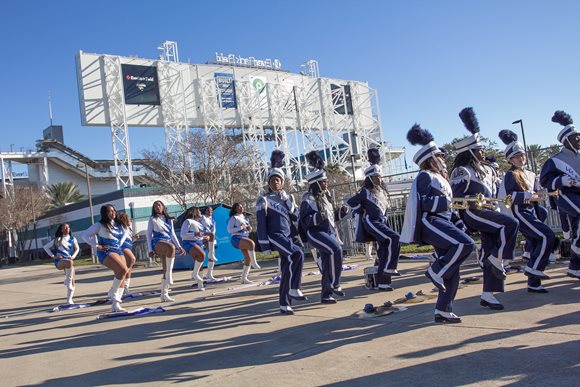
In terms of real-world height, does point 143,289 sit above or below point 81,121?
below

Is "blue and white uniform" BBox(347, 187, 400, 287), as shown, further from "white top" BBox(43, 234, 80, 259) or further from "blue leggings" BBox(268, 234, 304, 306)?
"white top" BBox(43, 234, 80, 259)

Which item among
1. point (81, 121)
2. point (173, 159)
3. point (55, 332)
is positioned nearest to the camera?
point (55, 332)

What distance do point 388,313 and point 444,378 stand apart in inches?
97.6

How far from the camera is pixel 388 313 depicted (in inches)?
244

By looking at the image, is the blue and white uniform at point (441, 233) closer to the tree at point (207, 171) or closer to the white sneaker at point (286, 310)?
the white sneaker at point (286, 310)

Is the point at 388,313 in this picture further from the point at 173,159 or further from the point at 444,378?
the point at 173,159

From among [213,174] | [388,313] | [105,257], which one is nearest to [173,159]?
[213,174]

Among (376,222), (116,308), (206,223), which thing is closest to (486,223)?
(376,222)

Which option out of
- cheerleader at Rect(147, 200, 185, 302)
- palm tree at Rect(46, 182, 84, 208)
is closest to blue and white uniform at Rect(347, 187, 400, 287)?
cheerleader at Rect(147, 200, 185, 302)

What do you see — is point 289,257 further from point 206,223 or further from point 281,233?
point 206,223

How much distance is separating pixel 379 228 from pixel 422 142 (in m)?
2.80

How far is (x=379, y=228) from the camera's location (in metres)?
8.44

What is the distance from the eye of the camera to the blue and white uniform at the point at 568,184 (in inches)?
267

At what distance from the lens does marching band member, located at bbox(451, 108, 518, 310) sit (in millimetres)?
5943
